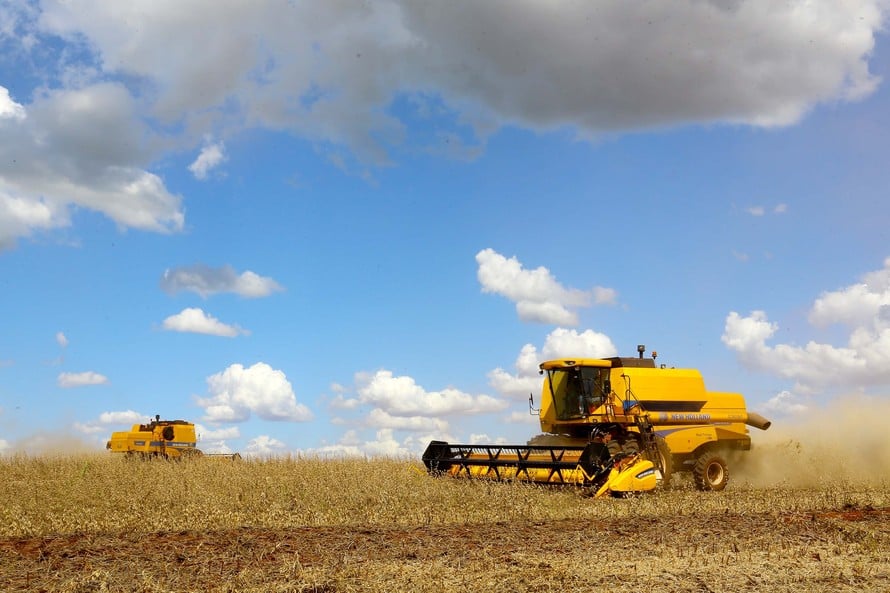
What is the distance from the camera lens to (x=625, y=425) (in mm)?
16125

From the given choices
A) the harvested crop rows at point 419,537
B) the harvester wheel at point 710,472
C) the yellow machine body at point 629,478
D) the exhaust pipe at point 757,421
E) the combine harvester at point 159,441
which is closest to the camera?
the harvested crop rows at point 419,537

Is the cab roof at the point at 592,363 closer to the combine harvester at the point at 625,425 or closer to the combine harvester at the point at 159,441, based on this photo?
the combine harvester at the point at 625,425

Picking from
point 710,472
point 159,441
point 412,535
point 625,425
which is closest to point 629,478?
point 625,425

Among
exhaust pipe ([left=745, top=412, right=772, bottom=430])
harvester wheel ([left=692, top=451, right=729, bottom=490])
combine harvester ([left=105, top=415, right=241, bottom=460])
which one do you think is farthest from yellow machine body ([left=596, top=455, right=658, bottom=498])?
combine harvester ([left=105, top=415, right=241, bottom=460])

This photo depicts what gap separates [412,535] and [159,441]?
66.2 feet

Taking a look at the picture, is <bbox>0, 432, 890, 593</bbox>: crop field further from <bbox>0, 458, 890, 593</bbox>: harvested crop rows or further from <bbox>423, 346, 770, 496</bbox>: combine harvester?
<bbox>423, 346, 770, 496</bbox>: combine harvester

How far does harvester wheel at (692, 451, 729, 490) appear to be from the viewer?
16375 mm

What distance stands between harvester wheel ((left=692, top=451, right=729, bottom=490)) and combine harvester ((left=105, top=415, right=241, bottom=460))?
16133 mm

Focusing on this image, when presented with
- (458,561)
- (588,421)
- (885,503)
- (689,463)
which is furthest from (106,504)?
(885,503)

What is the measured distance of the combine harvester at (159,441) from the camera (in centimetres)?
2652

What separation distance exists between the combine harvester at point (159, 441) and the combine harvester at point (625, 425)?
1306cm

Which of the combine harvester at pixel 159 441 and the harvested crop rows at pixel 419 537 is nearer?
the harvested crop rows at pixel 419 537

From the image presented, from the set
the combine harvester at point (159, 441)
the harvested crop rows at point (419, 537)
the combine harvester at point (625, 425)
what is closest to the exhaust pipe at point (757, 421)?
the combine harvester at point (625, 425)

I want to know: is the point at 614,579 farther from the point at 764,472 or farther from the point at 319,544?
the point at 764,472
